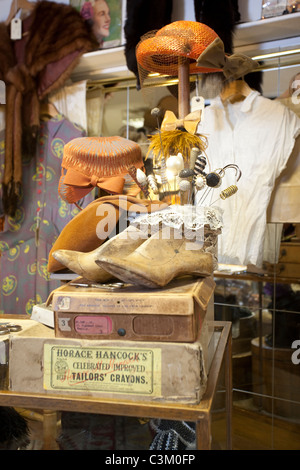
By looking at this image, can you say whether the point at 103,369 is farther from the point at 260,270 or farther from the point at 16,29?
the point at 16,29

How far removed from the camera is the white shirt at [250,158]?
176 centimetres

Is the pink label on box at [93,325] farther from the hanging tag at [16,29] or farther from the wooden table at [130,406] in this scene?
the hanging tag at [16,29]

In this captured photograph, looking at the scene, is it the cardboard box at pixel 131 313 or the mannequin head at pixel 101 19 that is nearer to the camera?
the cardboard box at pixel 131 313

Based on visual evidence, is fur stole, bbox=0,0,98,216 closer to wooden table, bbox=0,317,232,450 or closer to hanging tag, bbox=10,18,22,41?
hanging tag, bbox=10,18,22,41

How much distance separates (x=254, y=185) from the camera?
179cm

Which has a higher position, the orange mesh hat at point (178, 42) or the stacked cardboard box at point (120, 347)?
the orange mesh hat at point (178, 42)

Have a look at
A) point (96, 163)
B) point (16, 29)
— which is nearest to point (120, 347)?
point (96, 163)

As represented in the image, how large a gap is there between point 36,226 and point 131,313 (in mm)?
Result: 1617

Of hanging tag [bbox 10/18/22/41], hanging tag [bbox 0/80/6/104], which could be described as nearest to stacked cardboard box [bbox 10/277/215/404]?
hanging tag [bbox 0/80/6/104]

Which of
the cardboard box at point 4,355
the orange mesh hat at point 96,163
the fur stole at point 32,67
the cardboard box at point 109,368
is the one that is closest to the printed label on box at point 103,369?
the cardboard box at point 109,368

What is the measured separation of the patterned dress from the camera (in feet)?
7.35

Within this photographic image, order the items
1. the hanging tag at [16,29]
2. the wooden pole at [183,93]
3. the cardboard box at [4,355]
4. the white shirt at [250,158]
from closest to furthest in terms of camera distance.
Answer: the cardboard box at [4,355]
the wooden pole at [183,93]
the white shirt at [250,158]
the hanging tag at [16,29]

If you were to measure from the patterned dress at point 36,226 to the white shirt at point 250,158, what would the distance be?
0.75m
